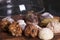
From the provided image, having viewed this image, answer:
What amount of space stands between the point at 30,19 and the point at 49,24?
0.24 ft

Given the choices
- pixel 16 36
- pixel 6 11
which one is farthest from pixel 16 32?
pixel 6 11

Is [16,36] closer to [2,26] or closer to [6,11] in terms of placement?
[2,26]

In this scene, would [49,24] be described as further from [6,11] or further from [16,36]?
[6,11]

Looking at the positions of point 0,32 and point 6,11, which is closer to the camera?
point 0,32

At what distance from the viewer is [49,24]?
57 centimetres

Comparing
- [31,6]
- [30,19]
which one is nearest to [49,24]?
[30,19]

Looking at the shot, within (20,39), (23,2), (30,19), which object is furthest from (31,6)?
(20,39)

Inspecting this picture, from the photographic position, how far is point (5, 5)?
32.2 inches

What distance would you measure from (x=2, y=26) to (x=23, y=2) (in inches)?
9.3

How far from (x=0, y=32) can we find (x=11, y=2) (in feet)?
0.86

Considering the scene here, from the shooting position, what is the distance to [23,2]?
79 cm

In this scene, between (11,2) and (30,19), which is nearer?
(30,19)

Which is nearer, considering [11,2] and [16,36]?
[16,36]

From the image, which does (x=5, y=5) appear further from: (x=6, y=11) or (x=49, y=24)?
(x=49, y=24)
